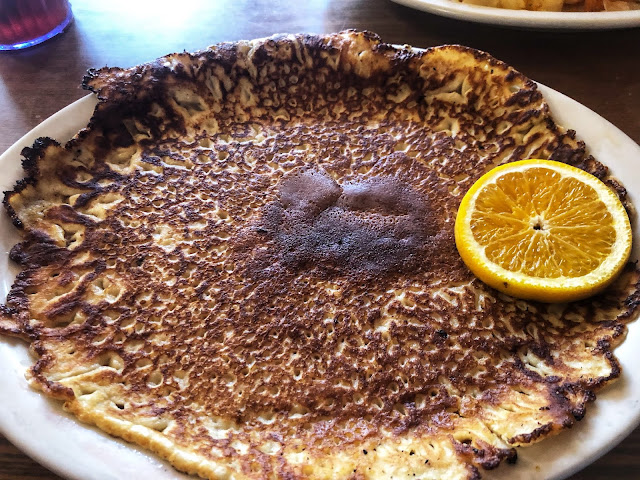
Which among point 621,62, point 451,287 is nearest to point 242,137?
point 451,287

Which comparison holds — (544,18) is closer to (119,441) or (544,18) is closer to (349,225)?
(349,225)

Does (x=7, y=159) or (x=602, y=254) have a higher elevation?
(x=7, y=159)

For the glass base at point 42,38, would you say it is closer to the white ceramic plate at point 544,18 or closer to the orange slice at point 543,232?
the white ceramic plate at point 544,18

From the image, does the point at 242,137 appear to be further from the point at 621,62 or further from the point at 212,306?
the point at 621,62

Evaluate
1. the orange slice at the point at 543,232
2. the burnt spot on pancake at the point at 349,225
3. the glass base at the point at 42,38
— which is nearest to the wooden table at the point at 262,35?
the glass base at the point at 42,38

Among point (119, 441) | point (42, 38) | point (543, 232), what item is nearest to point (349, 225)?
point (543, 232)

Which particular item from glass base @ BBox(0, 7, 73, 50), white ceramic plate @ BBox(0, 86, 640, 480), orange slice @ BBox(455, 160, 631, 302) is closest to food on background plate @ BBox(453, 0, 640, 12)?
orange slice @ BBox(455, 160, 631, 302)

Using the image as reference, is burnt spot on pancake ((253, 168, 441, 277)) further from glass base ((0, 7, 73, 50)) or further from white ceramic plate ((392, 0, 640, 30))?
glass base ((0, 7, 73, 50))
